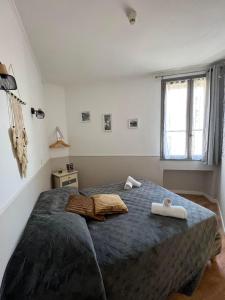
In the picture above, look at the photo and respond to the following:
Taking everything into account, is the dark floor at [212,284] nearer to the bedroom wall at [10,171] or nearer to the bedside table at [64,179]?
the bedroom wall at [10,171]

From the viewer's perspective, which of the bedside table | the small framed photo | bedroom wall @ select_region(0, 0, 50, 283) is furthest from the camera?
the small framed photo

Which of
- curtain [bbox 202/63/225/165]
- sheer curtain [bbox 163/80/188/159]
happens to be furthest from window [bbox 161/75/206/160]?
curtain [bbox 202/63/225/165]

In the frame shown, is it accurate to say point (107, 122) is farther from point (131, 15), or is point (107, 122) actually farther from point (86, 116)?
point (131, 15)

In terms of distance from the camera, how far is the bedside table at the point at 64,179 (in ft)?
10.2

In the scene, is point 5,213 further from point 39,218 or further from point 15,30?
point 15,30

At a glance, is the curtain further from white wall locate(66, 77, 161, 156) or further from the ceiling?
white wall locate(66, 77, 161, 156)

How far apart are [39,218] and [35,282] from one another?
611 millimetres

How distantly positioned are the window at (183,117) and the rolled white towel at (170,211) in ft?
5.87

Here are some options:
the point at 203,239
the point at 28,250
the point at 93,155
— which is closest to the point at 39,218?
the point at 28,250

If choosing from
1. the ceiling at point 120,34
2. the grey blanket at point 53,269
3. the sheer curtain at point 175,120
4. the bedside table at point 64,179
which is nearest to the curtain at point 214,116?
the ceiling at point 120,34

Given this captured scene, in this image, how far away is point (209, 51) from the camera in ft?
7.86

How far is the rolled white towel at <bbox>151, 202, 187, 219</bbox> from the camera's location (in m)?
1.64

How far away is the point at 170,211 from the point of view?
66.2 inches

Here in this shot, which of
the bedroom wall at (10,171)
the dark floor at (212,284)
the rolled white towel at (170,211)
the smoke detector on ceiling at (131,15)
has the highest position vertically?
the smoke detector on ceiling at (131,15)
